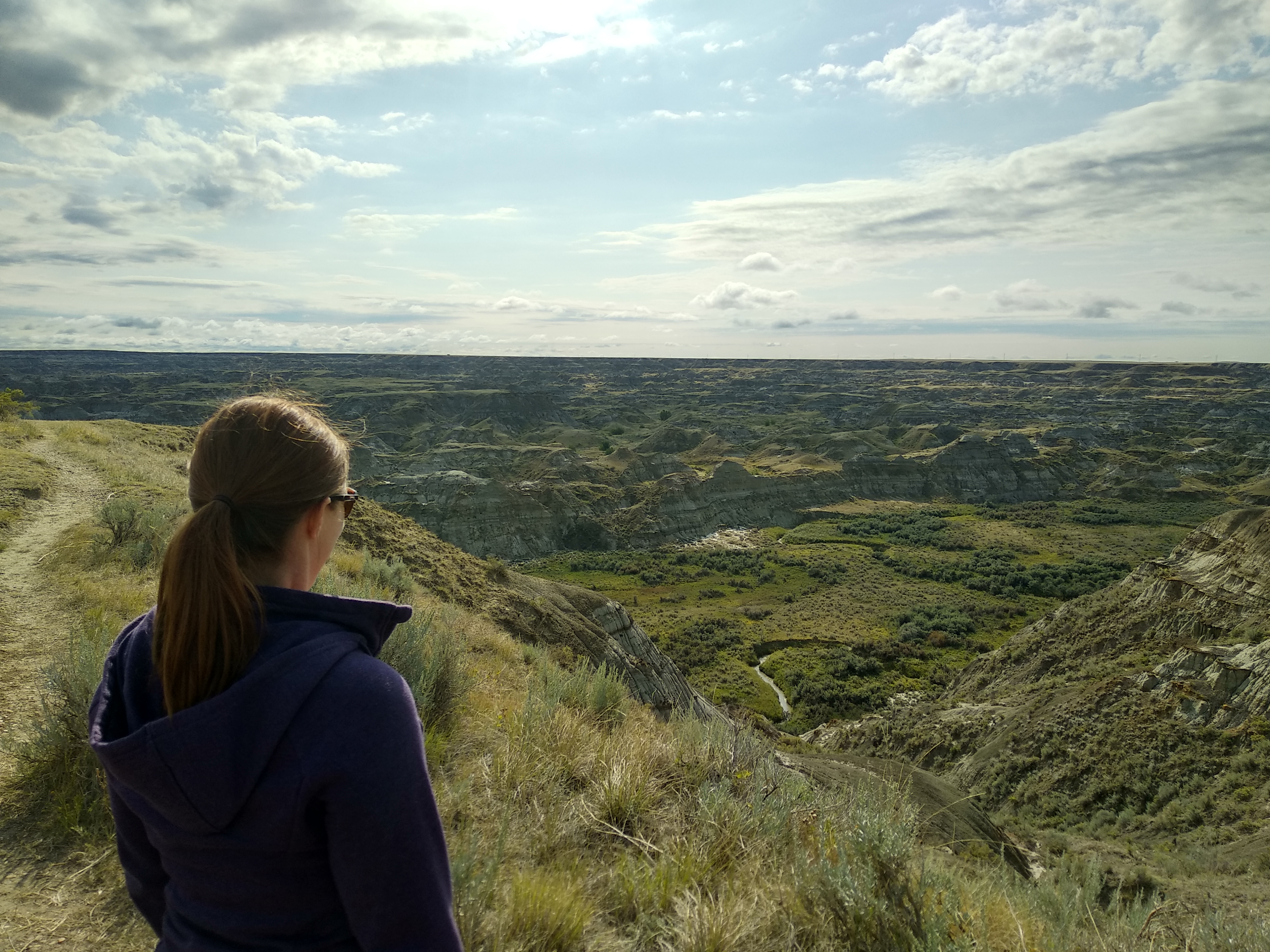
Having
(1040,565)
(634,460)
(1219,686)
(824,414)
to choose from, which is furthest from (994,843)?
(824,414)

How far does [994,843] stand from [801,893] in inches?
376

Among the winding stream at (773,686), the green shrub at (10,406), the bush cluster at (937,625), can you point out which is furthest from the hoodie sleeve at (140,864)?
the bush cluster at (937,625)

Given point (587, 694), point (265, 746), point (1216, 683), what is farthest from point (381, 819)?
point (1216, 683)

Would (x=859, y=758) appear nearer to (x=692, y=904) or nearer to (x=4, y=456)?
(x=692, y=904)

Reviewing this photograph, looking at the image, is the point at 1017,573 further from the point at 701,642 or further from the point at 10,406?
the point at 10,406

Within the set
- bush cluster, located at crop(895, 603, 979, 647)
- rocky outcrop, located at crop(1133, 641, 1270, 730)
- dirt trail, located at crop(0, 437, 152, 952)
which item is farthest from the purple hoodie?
bush cluster, located at crop(895, 603, 979, 647)

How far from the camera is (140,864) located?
1.82 metres

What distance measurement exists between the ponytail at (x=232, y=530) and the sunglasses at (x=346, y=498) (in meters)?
0.03

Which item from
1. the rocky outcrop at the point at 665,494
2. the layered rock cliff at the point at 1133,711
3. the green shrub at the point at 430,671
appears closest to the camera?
the green shrub at the point at 430,671

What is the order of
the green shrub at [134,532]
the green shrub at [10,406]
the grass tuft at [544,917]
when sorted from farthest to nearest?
the green shrub at [10,406] < the green shrub at [134,532] < the grass tuft at [544,917]

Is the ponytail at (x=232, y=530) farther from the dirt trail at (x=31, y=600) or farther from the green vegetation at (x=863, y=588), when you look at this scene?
the green vegetation at (x=863, y=588)

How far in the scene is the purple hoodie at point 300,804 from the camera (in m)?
1.43

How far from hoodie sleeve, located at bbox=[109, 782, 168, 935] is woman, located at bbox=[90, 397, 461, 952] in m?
0.03

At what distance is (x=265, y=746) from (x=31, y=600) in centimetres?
847
